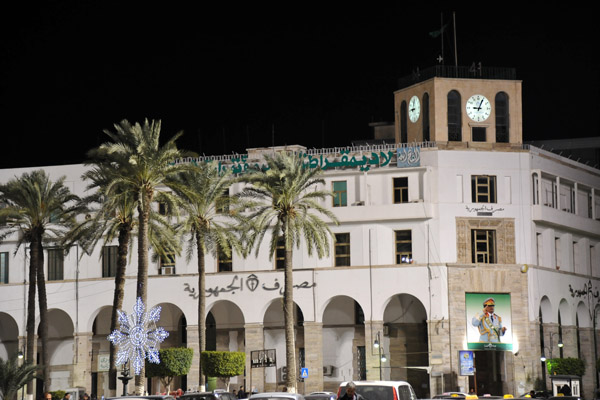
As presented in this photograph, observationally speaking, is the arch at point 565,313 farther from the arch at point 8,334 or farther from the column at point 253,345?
the arch at point 8,334

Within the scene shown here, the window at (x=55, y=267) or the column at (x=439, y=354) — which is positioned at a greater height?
the window at (x=55, y=267)

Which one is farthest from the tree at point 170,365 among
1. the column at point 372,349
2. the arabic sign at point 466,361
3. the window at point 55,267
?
the arabic sign at point 466,361

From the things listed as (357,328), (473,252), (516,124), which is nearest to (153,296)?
(357,328)

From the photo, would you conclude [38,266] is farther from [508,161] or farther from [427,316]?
[508,161]

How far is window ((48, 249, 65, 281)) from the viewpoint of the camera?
77.2 meters

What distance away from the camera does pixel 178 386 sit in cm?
7712

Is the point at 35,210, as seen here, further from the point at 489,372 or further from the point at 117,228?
the point at 489,372

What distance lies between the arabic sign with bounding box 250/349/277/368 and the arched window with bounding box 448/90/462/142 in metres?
17.1

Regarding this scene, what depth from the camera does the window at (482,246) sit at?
71250mm

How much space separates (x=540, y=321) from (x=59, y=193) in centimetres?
3060

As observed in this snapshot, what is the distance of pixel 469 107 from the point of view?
73062mm

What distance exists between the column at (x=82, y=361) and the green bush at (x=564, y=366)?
28.6 m

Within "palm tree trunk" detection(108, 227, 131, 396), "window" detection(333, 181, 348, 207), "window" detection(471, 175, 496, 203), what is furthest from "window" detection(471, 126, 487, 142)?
"palm tree trunk" detection(108, 227, 131, 396)

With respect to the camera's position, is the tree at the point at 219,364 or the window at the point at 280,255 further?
the window at the point at 280,255
